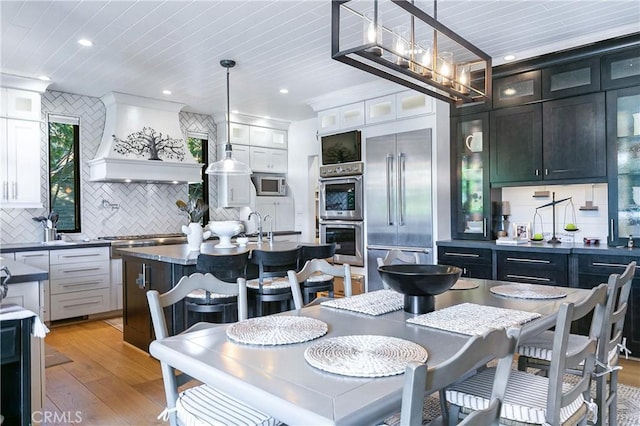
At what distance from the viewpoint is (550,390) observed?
57.8 inches

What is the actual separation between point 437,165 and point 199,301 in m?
2.87

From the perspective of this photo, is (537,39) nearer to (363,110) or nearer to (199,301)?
(363,110)

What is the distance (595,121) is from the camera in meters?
3.76

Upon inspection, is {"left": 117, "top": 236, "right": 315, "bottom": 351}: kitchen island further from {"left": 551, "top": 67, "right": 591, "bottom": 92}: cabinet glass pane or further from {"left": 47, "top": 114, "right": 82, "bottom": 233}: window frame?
{"left": 551, "top": 67, "right": 591, "bottom": 92}: cabinet glass pane

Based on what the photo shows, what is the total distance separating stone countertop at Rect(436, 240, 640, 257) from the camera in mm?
3434

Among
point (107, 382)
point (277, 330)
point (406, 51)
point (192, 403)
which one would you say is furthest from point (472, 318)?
point (107, 382)

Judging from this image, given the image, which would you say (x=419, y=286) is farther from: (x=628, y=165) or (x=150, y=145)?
(x=150, y=145)

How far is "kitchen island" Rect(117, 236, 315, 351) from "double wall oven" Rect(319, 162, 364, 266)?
177 centimetres

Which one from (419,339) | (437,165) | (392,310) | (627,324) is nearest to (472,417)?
(419,339)

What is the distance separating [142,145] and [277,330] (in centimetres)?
476

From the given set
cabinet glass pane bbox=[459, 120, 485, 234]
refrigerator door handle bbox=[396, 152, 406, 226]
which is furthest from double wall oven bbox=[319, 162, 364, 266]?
cabinet glass pane bbox=[459, 120, 485, 234]

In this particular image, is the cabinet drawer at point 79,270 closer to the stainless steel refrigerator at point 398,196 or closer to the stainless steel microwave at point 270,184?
the stainless steel microwave at point 270,184

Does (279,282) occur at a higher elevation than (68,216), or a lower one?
lower

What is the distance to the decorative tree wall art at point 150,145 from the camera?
17.8ft
